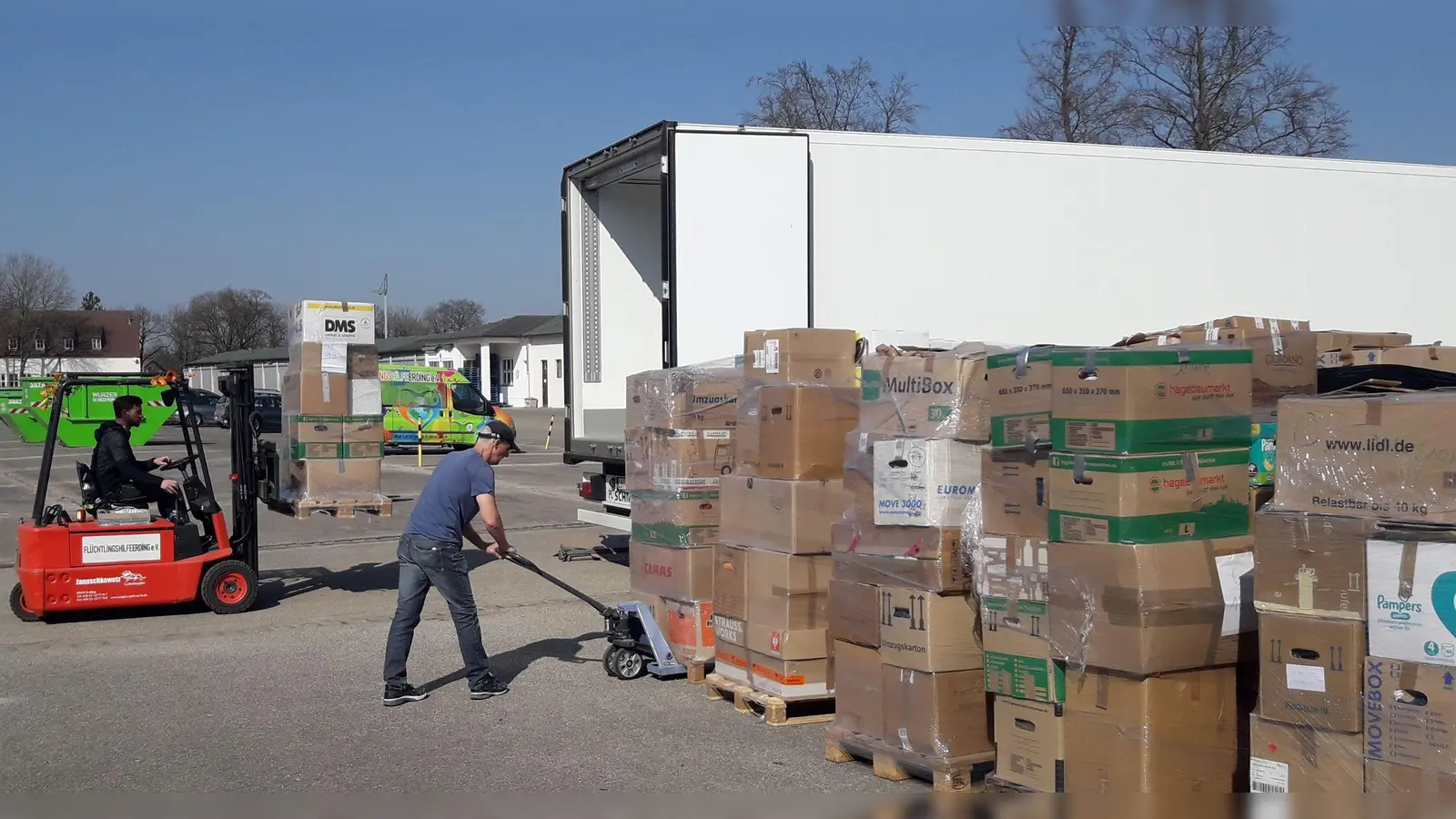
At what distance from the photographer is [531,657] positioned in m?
8.57

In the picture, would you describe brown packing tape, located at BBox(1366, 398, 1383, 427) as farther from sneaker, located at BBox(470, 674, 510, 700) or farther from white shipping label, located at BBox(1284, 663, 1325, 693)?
sneaker, located at BBox(470, 674, 510, 700)

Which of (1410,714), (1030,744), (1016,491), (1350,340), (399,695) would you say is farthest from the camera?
(1350,340)

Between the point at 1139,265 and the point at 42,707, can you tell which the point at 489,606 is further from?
the point at 1139,265

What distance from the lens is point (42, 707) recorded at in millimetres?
7223

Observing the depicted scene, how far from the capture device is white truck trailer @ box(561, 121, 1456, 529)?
9.84 metres

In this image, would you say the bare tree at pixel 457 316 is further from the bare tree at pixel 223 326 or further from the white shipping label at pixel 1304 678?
the white shipping label at pixel 1304 678

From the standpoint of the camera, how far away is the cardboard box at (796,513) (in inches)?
267

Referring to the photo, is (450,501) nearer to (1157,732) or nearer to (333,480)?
(333,480)

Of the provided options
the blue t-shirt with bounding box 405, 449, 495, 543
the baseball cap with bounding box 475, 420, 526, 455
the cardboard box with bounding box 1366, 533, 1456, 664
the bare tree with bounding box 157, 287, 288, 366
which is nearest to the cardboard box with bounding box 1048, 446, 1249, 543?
the cardboard box with bounding box 1366, 533, 1456, 664

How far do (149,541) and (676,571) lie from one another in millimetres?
4665

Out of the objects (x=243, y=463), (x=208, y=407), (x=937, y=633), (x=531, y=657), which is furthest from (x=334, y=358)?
(x=208, y=407)

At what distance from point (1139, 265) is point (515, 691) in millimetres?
7300

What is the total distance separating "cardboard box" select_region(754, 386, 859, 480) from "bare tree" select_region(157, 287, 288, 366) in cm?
8298

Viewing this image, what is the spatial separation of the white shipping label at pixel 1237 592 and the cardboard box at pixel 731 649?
9.53ft
